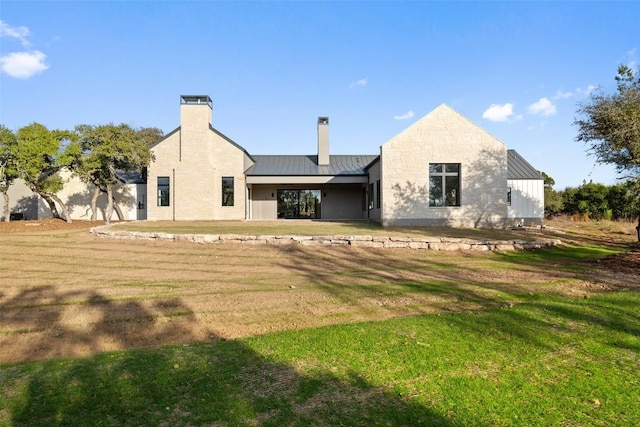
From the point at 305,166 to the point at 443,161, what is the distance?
34.8 ft

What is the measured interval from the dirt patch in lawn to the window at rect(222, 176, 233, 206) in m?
11.3

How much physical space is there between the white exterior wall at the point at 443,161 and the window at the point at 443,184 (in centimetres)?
23

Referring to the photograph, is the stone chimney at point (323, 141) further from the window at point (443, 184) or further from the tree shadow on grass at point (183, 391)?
the tree shadow on grass at point (183, 391)

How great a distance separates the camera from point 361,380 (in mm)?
3570

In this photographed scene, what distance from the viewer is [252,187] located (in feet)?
89.7

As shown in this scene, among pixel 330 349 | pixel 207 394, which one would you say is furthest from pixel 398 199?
pixel 207 394

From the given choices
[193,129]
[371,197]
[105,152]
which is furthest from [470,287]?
[193,129]

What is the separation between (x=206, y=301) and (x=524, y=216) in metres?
20.8

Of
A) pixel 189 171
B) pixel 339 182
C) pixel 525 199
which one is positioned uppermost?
pixel 189 171

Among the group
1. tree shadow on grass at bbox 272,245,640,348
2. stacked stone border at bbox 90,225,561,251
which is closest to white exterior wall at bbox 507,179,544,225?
stacked stone border at bbox 90,225,561,251

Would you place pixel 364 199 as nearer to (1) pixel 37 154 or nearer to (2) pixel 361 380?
(1) pixel 37 154

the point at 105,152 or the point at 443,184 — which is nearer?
the point at 443,184

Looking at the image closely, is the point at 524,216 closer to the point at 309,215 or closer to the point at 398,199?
the point at 398,199

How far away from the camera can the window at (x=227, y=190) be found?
80.1 feet
